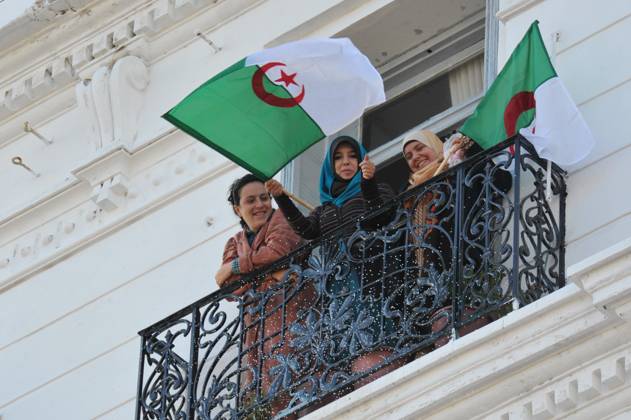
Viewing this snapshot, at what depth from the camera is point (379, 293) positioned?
10094 millimetres

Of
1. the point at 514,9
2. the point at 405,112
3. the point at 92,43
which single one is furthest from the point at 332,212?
the point at 92,43

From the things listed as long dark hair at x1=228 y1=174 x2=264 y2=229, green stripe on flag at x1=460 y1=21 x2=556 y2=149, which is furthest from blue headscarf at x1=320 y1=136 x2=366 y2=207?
green stripe on flag at x1=460 y1=21 x2=556 y2=149

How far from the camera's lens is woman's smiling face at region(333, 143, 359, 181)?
1077cm

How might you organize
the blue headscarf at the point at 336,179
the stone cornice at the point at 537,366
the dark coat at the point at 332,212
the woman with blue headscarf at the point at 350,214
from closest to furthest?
the stone cornice at the point at 537,366
the woman with blue headscarf at the point at 350,214
the dark coat at the point at 332,212
the blue headscarf at the point at 336,179

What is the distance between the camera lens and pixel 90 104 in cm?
1262

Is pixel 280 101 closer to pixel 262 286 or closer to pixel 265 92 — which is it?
pixel 265 92

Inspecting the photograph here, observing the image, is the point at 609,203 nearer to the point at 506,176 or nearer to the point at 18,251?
the point at 506,176

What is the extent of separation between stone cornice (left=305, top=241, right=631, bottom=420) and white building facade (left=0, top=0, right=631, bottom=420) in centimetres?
71

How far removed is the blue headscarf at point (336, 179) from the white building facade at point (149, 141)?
740 mm

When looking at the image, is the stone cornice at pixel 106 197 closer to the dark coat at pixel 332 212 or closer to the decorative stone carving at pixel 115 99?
the decorative stone carving at pixel 115 99

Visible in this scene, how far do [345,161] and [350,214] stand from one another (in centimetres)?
33

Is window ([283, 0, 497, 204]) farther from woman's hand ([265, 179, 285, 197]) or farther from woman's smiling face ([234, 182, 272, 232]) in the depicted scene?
woman's hand ([265, 179, 285, 197])

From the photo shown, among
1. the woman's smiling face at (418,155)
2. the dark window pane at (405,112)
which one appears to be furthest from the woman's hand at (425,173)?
the dark window pane at (405,112)

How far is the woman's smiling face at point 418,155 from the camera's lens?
1066 cm
